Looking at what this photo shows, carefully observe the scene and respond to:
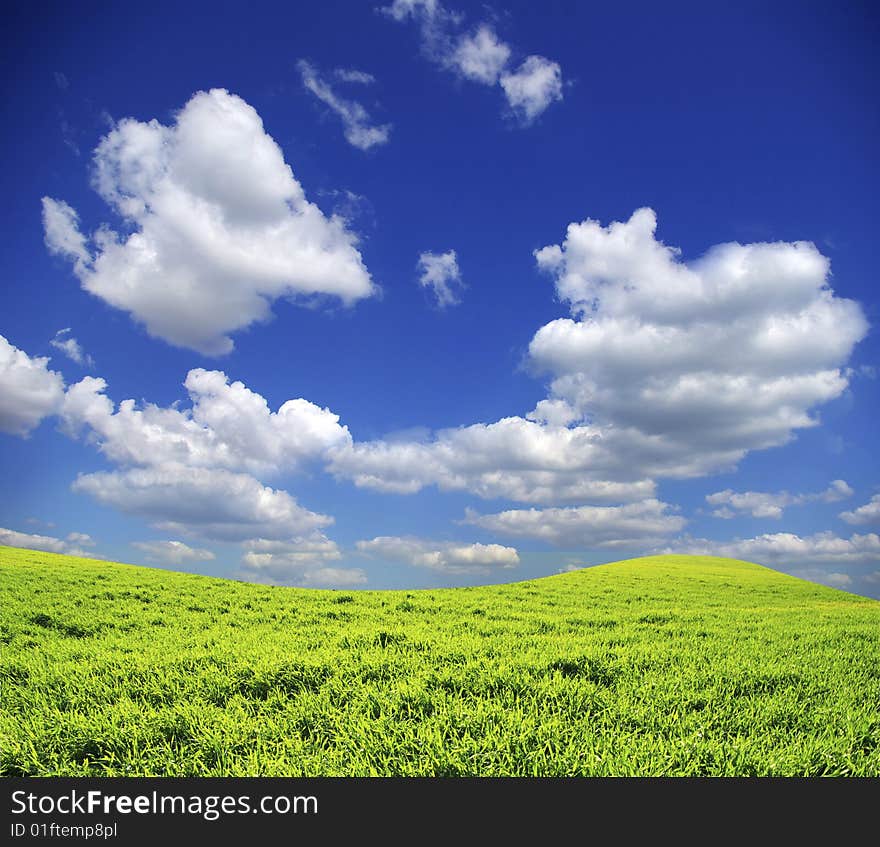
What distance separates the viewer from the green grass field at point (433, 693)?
559 centimetres

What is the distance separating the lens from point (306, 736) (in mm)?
6250

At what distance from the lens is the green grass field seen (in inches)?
220

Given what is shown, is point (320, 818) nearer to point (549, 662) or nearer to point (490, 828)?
point (490, 828)

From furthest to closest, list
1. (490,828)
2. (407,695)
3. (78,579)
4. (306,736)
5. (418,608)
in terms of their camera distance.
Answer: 1. (78,579)
2. (418,608)
3. (407,695)
4. (306,736)
5. (490,828)

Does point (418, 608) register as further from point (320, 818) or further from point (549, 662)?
point (320, 818)

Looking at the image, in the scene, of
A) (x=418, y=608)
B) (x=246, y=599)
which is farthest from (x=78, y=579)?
(x=418, y=608)

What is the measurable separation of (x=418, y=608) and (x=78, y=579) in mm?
12318

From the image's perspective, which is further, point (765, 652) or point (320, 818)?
point (765, 652)

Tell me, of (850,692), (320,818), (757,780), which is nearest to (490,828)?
(320,818)

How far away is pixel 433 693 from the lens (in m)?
7.19

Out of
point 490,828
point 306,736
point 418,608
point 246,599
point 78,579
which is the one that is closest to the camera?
point 490,828

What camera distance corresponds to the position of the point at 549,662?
27.9 feet

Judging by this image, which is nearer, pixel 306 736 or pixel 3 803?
pixel 3 803

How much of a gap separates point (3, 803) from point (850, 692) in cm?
1031
